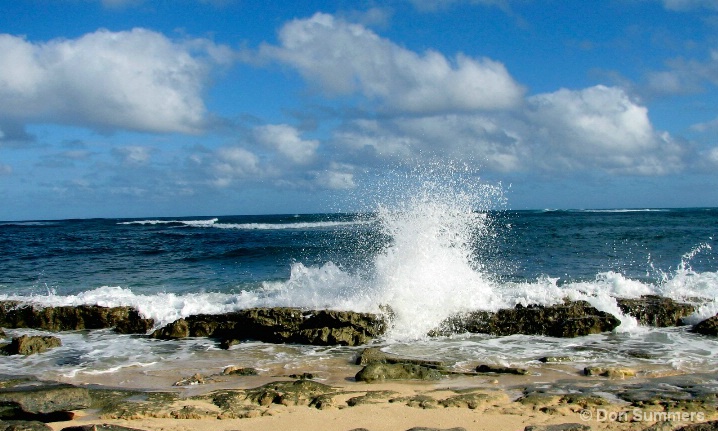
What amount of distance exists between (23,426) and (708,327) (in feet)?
32.7

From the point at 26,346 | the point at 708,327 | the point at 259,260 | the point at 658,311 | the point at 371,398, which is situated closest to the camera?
the point at 371,398

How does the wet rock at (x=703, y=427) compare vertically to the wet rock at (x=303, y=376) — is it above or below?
above

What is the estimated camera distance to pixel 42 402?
560cm

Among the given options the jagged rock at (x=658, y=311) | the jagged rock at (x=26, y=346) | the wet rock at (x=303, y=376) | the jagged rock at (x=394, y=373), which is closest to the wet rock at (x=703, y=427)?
the jagged rock at (x=394, y=373)

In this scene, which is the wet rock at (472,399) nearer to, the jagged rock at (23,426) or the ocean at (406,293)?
the ocean at (406,293)

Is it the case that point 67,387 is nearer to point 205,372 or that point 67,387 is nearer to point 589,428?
point 205,372

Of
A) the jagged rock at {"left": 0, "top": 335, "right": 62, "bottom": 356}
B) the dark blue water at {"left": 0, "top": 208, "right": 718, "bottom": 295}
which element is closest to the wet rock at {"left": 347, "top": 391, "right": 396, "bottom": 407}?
the jagged rock at {"left": 0, "top": 335, "right": 62, "bottom": 356}

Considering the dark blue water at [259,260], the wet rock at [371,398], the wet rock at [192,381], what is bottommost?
the wet rock at [192,381]

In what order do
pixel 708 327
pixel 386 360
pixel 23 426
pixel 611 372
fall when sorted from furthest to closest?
pixel 708 327
pixel 386 360
pixel 611 372
pixel 23 426

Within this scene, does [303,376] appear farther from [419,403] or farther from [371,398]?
[419,403]

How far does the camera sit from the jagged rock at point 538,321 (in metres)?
9.11

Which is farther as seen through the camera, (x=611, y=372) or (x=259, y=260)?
(x=259, y=260)

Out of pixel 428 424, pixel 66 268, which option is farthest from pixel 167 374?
pixel 66 268

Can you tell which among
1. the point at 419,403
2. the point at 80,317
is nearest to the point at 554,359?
the point at 419,403
